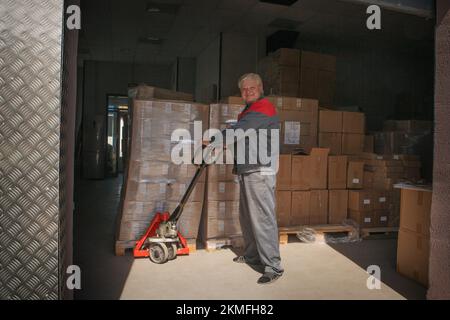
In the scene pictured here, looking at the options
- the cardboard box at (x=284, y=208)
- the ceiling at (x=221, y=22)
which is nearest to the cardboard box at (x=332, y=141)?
the cardboard box at (x=284, y=208)

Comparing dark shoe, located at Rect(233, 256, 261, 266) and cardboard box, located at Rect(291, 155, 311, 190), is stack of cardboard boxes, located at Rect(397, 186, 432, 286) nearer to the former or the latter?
dark shoe, located at Rect(233, 256, 261, 266)

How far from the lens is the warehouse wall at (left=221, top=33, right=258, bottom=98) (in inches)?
358

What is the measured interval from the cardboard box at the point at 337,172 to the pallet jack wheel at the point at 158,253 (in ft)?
8.62

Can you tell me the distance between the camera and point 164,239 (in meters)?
4.02

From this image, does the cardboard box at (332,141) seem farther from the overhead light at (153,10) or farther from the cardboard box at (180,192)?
the overhead light at (153,10)

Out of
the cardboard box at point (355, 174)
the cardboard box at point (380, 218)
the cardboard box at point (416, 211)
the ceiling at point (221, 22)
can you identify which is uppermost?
the ceiling at point (221, 22)

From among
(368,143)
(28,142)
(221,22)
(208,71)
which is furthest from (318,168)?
(208,71)

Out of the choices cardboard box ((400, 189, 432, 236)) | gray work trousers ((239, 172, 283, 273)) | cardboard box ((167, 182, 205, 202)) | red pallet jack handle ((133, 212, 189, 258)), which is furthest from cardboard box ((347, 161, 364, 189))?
red pallet jack handle ((133, 212, 189, 258))

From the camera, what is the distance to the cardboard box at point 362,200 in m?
5.51

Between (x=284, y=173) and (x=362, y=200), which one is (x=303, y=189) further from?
(x=362, y=200)

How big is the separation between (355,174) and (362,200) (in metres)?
0.39

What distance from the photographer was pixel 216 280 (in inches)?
138

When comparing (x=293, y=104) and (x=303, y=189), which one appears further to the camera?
(x=293, y=104)
